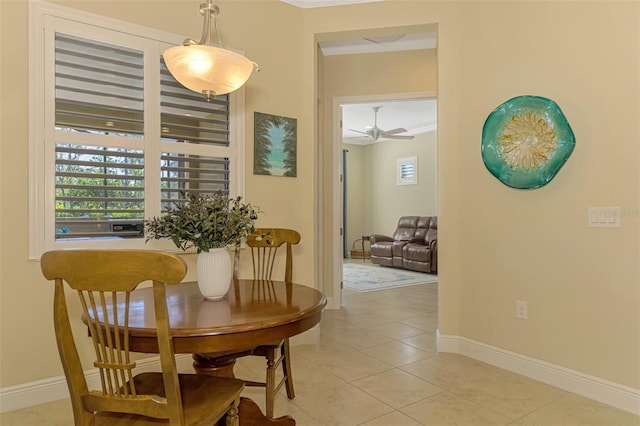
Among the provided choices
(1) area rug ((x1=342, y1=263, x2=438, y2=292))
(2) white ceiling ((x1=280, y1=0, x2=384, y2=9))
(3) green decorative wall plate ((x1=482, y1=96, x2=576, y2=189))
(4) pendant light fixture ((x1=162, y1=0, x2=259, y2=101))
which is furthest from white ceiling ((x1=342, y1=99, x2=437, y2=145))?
(4) pendant light fixture ((x1=162, y1=0, x2=259, y2=101))

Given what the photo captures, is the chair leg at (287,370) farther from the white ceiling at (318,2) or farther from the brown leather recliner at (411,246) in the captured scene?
the brown leather recliner at (411,246)

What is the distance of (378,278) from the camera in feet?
21.1

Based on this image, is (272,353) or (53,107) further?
(53,107)

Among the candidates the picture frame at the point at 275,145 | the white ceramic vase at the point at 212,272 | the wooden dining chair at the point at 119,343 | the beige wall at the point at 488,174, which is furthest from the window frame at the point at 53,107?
the wooden dining chair at the point at 119,343

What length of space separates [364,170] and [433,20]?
671cm

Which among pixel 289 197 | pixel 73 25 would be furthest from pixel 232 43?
pixel 289 197

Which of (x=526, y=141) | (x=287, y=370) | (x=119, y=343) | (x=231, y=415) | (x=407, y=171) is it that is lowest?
(x=287, y=370)

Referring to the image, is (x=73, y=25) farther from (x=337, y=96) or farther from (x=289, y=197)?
(x=337, y=96)

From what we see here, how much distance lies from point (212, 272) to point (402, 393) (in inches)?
58.3

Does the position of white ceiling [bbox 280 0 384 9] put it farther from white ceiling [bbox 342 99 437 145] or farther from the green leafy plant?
white ceiling [bbox 342 99 437 145]

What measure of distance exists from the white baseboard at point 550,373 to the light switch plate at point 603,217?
0.92m

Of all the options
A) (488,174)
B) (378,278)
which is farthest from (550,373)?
(378,278)

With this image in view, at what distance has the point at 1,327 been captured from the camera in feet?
6.91

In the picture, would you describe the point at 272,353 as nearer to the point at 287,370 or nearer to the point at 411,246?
the point at 287,370
